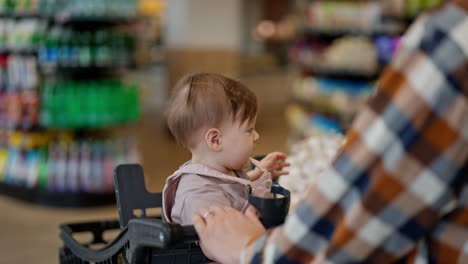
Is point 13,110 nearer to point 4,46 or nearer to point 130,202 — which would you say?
point 4,46

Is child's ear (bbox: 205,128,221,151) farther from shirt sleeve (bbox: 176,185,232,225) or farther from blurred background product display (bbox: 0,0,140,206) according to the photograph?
blurred background product display (bbox: 0,0,140,206)

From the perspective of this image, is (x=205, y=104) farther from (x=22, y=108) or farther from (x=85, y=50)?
(x=22, y=108)

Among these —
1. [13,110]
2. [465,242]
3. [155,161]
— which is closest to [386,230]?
[465,242]

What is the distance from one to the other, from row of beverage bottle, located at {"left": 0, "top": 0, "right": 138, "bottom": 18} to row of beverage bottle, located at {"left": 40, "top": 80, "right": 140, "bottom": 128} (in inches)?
25.0

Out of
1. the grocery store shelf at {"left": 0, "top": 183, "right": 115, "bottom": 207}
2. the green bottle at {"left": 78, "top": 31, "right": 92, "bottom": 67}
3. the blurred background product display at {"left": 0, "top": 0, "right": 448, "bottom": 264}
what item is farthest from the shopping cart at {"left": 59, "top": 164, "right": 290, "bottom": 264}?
the green bottle at {"left": 78, "top": 31, "right": 92, "bottom": 67}

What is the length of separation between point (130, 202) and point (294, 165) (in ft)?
2.52

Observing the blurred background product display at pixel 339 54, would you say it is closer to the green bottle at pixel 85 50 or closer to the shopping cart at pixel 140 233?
the green bottle at pixel 85 50

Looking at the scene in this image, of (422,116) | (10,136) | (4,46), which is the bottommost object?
(10,136)

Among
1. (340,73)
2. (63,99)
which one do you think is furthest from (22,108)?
(340,73)

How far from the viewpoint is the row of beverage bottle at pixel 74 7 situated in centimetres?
646

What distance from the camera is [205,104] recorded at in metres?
1.62

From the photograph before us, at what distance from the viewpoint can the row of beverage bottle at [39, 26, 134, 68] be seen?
6414mm

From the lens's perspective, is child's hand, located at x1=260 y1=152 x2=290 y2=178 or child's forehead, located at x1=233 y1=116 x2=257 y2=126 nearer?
child's forehead, located at x1=233 y1=116 x2=257 y2=126

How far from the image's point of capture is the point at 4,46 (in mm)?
6648
